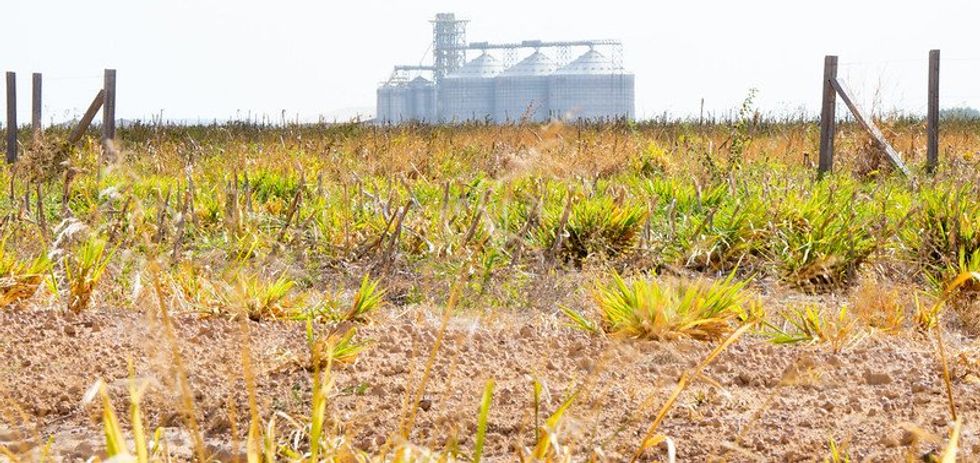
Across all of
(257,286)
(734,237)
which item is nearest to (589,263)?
(734,237)

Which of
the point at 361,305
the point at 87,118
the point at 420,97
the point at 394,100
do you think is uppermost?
the point at 420,97

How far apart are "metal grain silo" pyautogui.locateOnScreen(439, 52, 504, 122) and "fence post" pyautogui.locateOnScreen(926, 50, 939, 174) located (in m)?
117

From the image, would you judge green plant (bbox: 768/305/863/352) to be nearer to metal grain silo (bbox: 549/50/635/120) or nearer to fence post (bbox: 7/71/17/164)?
fence post (bbox: 7/71/17/164)

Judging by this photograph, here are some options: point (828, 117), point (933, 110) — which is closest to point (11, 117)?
point (828, 117)

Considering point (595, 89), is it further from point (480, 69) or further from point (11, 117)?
point (11, 117)

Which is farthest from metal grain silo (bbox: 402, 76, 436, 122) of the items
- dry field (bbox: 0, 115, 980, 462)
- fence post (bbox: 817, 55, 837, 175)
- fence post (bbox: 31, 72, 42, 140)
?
dry field (bbox: 0, 115, 980, 462)

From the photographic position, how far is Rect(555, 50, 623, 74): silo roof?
431ft

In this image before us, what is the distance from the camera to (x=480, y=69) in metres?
140

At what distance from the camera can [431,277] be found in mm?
6098

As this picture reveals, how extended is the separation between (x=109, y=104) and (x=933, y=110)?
9364 mm

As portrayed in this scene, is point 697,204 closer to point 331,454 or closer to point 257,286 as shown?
point 257,286

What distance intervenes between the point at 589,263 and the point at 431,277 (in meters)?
1.02

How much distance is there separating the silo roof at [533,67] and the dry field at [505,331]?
411 ft

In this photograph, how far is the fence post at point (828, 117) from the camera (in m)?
11.9
